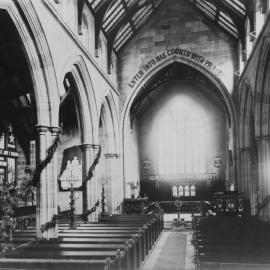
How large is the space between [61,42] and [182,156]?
15.2m

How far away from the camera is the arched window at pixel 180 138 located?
2516 centimetres

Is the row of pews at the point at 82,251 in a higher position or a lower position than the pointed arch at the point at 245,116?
lower

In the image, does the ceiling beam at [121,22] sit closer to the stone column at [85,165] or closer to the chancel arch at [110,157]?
the chancel arch at [110,157]

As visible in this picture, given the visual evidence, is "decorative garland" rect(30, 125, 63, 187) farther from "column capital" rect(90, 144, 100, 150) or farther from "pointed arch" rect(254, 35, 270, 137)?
"pointed arch" rect(254, 35, 270, 137)

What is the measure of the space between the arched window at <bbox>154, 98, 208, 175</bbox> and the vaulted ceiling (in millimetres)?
7328

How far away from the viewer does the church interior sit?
834 cm

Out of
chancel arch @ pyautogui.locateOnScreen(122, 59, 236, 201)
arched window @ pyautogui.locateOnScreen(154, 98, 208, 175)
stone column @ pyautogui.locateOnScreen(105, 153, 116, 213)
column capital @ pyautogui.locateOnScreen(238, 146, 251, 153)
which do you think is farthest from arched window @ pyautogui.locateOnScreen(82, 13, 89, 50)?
arched window @ pyautogui.locateOnScreen(154, 98, 208, 175)

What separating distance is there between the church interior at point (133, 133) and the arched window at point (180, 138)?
0.07 metres

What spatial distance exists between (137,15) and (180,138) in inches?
378

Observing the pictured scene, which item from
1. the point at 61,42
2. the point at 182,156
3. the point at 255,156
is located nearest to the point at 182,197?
the point at 182,156

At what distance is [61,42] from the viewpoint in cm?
1183

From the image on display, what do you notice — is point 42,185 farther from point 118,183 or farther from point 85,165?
point 118,183

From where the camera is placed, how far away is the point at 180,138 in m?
25.6

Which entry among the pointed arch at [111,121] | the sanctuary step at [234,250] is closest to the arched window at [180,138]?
the pointed arch at [111,121]
